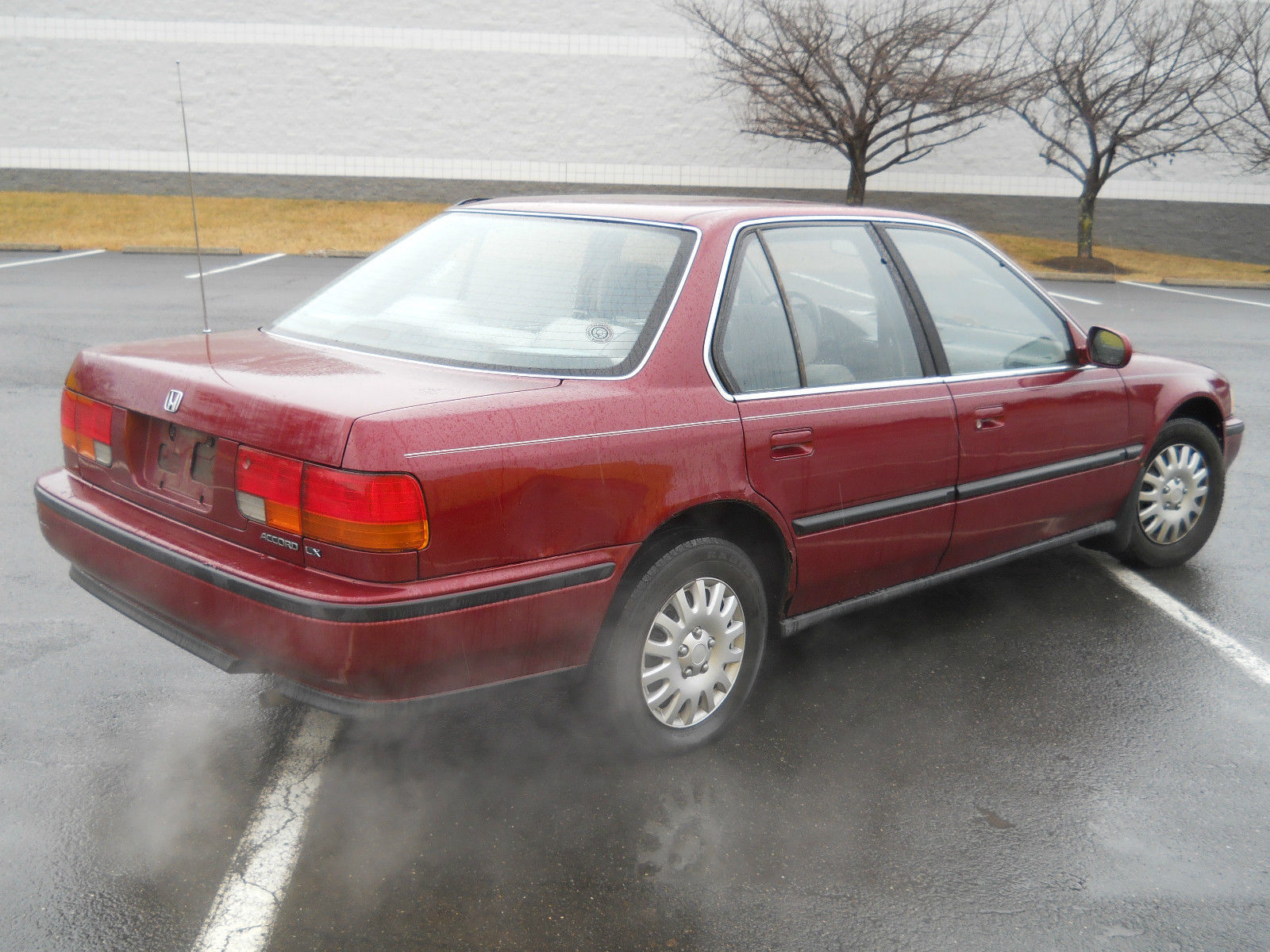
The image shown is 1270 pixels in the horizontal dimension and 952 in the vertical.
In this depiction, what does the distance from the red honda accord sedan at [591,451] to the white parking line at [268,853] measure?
42 centimetres

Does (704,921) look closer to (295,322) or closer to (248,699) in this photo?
(248,699)

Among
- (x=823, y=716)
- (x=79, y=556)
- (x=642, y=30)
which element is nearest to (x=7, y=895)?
(x=79, y=556)

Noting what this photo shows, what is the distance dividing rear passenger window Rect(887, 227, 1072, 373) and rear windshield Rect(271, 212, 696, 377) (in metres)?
1.09

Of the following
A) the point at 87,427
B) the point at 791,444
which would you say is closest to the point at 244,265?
the point at 87,427

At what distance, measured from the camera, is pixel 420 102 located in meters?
26.3

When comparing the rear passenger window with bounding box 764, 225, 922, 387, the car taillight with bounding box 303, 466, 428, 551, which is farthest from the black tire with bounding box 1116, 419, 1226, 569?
the car taillight with bounding box 303, 466, 428, 551

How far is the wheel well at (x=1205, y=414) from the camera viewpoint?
493 centimetres

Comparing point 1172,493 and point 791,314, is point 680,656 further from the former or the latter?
point 1172,493

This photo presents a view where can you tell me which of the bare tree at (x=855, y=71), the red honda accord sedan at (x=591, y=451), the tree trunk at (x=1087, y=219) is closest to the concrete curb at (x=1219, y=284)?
the tree trunk at (x=1087, y=219)

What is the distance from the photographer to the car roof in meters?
3.45

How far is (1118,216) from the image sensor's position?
26859 mm

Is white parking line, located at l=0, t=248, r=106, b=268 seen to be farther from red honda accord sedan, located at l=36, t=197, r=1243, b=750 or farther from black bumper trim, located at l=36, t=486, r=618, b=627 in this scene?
black bumper trim, located at l=36, t=486, r=618, b=627

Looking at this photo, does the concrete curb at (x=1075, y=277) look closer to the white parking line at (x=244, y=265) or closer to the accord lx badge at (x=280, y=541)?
the white parking line at (x=244, y=265)

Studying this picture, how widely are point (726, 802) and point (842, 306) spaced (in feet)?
5.34
